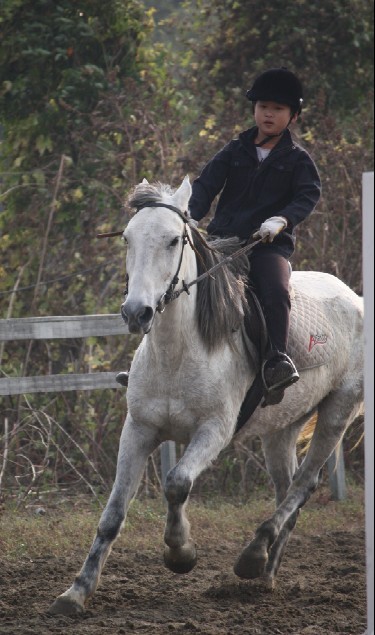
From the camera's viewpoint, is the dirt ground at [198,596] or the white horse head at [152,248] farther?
the dirt ground at [198,596]

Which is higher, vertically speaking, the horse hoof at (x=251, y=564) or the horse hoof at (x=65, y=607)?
the horse hoof at (x=65, y=607)

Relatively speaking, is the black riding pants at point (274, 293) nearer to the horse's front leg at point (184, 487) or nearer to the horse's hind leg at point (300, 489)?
the horse's front leg at point (184, 487)

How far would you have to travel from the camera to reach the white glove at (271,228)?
6.07m

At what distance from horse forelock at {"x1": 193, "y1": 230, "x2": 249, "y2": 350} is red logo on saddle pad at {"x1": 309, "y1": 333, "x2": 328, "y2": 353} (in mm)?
783

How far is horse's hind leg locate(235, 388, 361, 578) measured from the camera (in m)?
6.34

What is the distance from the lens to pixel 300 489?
7070 mm

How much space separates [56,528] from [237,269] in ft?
8.31

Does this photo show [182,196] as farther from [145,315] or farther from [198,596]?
[198,596]

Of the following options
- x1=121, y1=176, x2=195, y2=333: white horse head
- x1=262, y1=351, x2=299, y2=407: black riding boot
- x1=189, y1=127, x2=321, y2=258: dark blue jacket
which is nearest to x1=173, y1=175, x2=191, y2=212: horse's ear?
x1=121, y1=176, x2=195, y2=333: white horse head

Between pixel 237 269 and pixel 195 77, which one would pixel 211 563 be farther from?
pixel 195 77

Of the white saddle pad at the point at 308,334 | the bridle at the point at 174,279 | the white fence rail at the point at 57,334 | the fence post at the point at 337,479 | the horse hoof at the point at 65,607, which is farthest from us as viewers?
the fence post at the point at 337,479

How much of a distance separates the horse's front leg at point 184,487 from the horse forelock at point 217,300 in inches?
18.4

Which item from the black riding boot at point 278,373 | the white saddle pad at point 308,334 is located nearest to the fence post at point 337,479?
the white saddle pad at point 308,334

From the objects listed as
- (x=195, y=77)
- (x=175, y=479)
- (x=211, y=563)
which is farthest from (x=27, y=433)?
(x=195, y=77)
